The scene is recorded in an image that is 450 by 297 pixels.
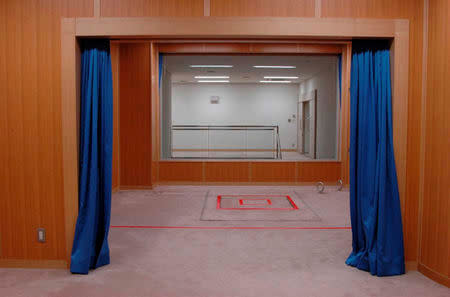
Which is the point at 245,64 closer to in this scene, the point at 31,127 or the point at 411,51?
the point at 411,51

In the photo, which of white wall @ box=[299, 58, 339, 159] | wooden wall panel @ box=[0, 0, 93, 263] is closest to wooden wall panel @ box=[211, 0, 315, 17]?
wooden wall panel @ box=[0, 0, 93, 263]

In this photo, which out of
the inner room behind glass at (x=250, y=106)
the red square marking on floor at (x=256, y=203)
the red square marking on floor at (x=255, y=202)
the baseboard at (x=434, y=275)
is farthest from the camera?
the inner room behind glass at (x=250, y=106)

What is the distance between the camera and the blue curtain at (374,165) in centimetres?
365

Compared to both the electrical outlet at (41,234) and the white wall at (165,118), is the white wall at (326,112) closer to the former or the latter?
the white wall at (165,118)

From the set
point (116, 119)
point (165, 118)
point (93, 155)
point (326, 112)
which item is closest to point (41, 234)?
point (93, 155)

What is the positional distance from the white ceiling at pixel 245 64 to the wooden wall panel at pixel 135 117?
141 centimetres

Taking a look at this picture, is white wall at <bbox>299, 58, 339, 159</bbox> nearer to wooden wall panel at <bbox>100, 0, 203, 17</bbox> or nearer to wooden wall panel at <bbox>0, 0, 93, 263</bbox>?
wooden wall panel at <bbox>100, 0, 203, 17</bbox>

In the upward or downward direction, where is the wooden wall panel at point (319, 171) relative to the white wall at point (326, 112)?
downward

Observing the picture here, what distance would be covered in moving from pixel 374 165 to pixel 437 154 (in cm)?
57

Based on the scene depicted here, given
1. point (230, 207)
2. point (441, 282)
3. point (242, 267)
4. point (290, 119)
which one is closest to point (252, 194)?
point (230, 207)

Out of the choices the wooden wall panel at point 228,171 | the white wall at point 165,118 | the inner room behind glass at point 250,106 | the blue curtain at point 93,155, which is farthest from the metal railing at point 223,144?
the blue curtain at point 93,155

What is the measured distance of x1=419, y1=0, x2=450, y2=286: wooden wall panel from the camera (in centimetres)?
341

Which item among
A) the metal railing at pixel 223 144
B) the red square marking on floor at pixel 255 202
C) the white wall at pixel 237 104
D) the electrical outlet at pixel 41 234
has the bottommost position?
the red square marking on floor at pixel 255 202

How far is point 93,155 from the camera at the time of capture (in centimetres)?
374
